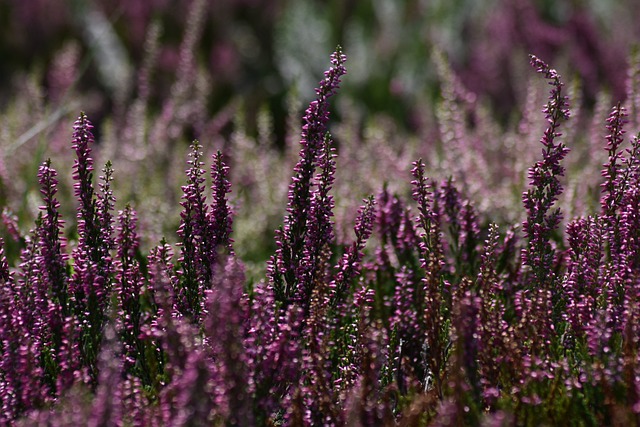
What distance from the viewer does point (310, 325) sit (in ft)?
7.13

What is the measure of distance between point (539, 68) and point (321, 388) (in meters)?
1.06

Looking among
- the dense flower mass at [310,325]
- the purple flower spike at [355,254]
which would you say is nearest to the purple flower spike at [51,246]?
the dense flower mass at [310,325]

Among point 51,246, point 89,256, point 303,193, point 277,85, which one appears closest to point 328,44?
point 277,85

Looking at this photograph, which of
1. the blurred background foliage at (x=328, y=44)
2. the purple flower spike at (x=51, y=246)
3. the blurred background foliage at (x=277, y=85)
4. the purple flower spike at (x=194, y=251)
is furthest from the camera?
the blurred background foliage at (x=328, y=44)

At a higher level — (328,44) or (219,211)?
(328,44)

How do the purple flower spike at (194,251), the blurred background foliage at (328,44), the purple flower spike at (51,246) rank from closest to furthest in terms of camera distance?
the purple flower spike at (51,246)
the purple flower spike at (194,251)
the blurred background foliage at (328,44)

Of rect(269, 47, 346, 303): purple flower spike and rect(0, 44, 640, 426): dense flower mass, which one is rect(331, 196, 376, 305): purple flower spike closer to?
rect(0, 44, 640, 426): dense flower mass

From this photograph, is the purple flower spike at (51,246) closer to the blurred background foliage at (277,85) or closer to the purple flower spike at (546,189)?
the purple flower spike at (546,189)

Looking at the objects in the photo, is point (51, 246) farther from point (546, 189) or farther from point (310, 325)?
point (546, 189)

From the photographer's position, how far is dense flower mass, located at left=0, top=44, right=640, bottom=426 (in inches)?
78.7

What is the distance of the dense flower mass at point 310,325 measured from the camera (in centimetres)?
200

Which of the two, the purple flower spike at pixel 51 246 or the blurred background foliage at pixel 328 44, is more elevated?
the blurred background foliage at pixel 328 44

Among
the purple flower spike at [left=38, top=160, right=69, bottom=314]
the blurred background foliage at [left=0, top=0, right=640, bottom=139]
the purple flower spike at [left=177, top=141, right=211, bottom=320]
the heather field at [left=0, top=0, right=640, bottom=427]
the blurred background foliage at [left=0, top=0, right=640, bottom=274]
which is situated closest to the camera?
the heather field at [left=0, top=0, right=640, bottom=427]

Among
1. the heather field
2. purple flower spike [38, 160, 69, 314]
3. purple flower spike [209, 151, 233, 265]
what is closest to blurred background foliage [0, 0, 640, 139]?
the heather field
